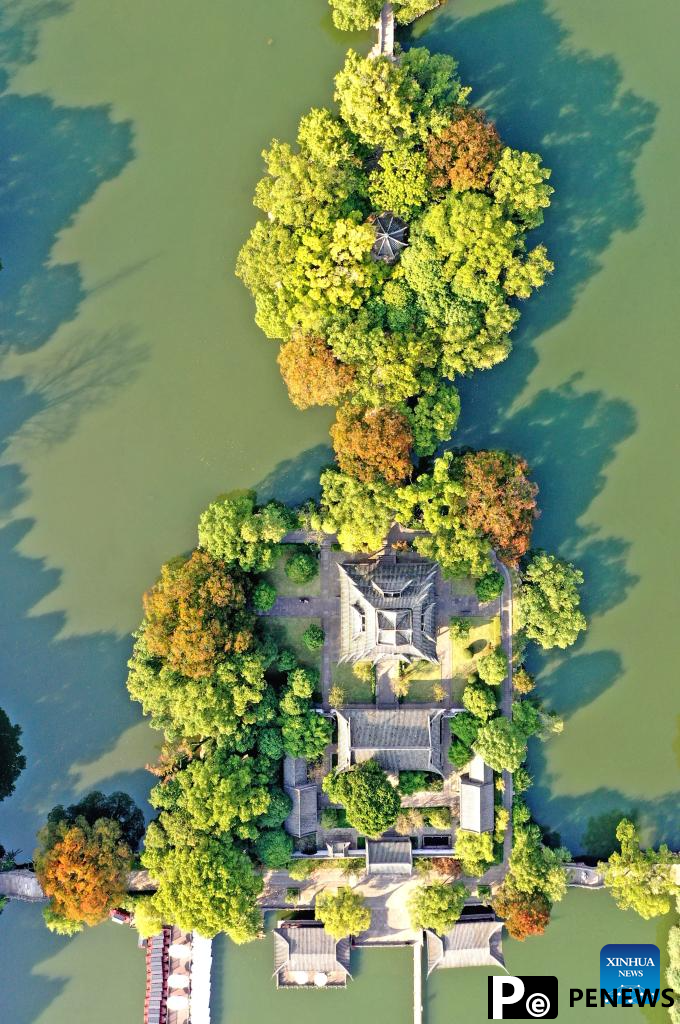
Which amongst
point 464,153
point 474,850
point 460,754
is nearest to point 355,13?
point 464,153

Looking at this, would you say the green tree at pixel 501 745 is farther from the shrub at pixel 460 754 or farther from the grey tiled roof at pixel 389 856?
the grey tiled roof at pixel 389 856

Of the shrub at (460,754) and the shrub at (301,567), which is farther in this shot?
the shrub at (460,754)

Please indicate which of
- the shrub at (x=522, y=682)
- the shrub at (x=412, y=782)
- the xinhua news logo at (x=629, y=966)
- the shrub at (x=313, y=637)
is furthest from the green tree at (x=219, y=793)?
the xinhua news logo at (x=629, y=966)

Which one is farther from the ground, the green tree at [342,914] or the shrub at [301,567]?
the shrub at [301,567]

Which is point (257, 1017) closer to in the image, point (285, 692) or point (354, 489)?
point (285, 692)

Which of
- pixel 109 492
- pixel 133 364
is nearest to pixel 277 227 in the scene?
pixel 133 364
